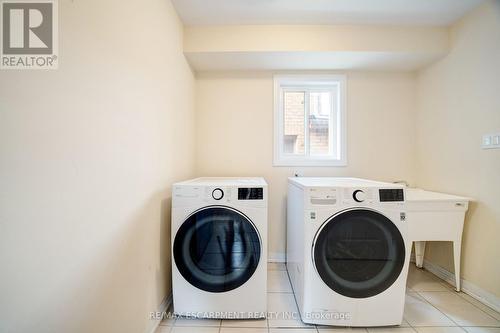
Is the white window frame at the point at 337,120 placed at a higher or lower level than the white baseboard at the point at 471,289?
higher

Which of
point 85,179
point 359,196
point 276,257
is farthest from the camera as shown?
point 276,257

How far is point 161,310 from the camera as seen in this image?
1.51m

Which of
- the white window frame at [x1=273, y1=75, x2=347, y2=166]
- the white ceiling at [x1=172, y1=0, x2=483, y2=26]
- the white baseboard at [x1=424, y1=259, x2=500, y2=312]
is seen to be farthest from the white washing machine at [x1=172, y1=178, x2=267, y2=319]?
the white baseboard at [x1=424, y1=259, x2=500, y2=312]

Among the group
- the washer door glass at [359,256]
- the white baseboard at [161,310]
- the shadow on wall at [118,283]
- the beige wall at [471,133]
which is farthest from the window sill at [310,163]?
the white baseboard at [161,310]

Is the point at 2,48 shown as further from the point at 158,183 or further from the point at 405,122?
the point at 405,122

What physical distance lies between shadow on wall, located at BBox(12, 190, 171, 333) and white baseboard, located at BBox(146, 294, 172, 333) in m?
0.03

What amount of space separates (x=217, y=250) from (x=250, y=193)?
453mm

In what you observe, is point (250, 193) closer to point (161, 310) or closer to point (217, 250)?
point (217, 250)

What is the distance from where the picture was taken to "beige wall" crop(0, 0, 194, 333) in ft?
2.27

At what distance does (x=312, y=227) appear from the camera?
139 cm

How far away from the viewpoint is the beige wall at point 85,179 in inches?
27.3

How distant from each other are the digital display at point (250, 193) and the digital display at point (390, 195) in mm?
779

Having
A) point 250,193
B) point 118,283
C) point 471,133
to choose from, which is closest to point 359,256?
point 250,193

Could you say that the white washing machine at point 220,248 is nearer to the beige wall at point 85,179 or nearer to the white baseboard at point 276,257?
the beige wall at point 85,179
